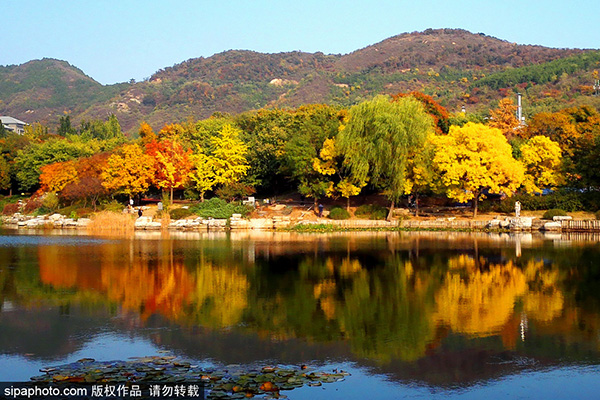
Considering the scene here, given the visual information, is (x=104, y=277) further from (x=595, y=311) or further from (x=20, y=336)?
(x=595, y=311)

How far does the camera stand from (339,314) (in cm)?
1645

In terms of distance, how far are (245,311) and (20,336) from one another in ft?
17.8

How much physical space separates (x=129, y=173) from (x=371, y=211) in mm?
20097

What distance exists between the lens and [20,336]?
47.3 feet

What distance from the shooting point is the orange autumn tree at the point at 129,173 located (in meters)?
51.7

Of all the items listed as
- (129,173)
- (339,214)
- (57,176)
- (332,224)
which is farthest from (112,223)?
(339,214)

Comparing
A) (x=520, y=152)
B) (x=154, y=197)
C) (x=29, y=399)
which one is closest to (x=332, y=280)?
(x=29, y=399)

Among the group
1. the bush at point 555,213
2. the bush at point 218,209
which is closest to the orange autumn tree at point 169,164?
the bush at point 218,209

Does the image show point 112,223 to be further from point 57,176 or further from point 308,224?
point 308,224

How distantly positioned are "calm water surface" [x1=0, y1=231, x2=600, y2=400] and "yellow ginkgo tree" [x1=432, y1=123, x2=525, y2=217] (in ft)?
45.5

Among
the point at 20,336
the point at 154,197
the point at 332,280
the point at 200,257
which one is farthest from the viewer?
the point at 154,197

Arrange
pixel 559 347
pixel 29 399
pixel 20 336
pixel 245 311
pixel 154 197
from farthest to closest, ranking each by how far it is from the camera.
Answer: pixel 154 197 → pixel 245 311 → pixel 20 336 → pixel 559 347 → pixel 29 399

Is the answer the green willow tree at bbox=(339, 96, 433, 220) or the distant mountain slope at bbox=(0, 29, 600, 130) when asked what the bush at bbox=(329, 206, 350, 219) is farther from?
the distant mountain slope at bbox=(0, 29, 600, 130)

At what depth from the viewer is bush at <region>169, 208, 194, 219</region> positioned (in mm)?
48125
